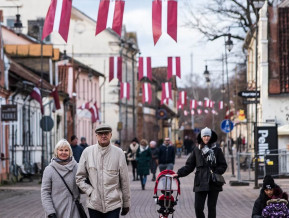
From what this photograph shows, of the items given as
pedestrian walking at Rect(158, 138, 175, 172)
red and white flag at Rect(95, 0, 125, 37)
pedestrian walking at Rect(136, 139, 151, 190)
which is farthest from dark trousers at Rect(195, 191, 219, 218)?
pedestrian walking at Rect(136, 139, 151, 190)

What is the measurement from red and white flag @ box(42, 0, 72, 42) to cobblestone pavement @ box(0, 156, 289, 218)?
163 inches

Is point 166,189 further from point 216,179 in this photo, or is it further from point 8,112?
point 8,112

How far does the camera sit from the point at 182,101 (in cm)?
6353

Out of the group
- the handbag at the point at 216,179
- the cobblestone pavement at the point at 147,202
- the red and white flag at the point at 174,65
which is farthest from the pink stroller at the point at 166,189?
the red and white flag at the point at 174,65

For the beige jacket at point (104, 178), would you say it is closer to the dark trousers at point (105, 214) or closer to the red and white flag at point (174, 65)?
the dark trousers at point (105, 214)

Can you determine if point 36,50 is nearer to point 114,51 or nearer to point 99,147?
point 114,51

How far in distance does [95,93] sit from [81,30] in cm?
552

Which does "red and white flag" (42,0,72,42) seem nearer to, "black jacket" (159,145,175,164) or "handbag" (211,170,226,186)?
"handbag" (211,170,226,186)

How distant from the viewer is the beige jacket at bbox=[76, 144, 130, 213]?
10.3 m

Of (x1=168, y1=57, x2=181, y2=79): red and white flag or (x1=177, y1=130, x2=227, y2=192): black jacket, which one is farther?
(x1=168, y1=57, x2=181, y2=79): red and white flag

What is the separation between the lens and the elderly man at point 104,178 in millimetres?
10328

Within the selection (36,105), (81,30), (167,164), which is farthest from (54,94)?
(81,30)

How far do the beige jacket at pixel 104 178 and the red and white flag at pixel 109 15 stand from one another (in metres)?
10.4

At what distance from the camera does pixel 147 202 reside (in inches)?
934
